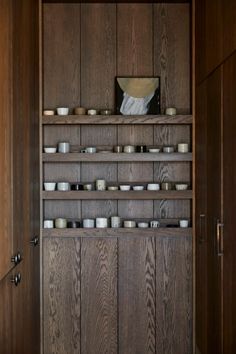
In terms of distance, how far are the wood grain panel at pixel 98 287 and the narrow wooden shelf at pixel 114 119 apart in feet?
2.87

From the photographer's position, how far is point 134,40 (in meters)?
4.03

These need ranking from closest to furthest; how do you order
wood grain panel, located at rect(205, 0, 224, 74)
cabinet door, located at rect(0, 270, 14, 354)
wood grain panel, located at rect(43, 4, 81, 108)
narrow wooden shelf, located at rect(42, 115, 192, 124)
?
cabinet door, located at rect(0, 270, 14, 354) → wood grain panel, located at rect(205, 0, 224, 74) → narrow wooden shelf, located at rect(42, 115, 192, 124) → wood grain panel, located at rect(43, 4, 81, 108)

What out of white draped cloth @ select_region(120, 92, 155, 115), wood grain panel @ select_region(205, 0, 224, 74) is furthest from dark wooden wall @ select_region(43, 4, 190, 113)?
wood grain panel @ select_region(205, 0, 224, 74)

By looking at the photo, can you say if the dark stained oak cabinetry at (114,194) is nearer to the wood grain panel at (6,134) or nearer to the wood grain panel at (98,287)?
the wood grain panel at (98,287)

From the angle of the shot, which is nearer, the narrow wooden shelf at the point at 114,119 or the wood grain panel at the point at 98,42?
the narrow wooden shelf at the point at 114,119

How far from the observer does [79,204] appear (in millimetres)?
4078

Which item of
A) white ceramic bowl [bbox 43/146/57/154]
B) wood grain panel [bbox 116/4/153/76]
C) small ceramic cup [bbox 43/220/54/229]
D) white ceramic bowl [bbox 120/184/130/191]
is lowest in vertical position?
small ceramic cup [bbox 43/220/54/229]

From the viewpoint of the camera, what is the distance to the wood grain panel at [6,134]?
7.37 ft

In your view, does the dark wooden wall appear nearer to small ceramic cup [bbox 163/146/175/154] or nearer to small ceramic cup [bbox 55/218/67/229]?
small ceramic cup [bbox 163/146/175/154]

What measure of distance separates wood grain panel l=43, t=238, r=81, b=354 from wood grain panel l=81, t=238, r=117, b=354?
5 centimetres

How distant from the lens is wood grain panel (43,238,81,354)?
389 centimetres

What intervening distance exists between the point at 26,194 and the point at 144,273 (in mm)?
1314

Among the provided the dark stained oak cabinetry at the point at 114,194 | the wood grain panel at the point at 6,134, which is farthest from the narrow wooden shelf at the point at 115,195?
the wood grain panel at the point at 6,134

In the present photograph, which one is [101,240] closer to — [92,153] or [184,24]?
[92,153]
